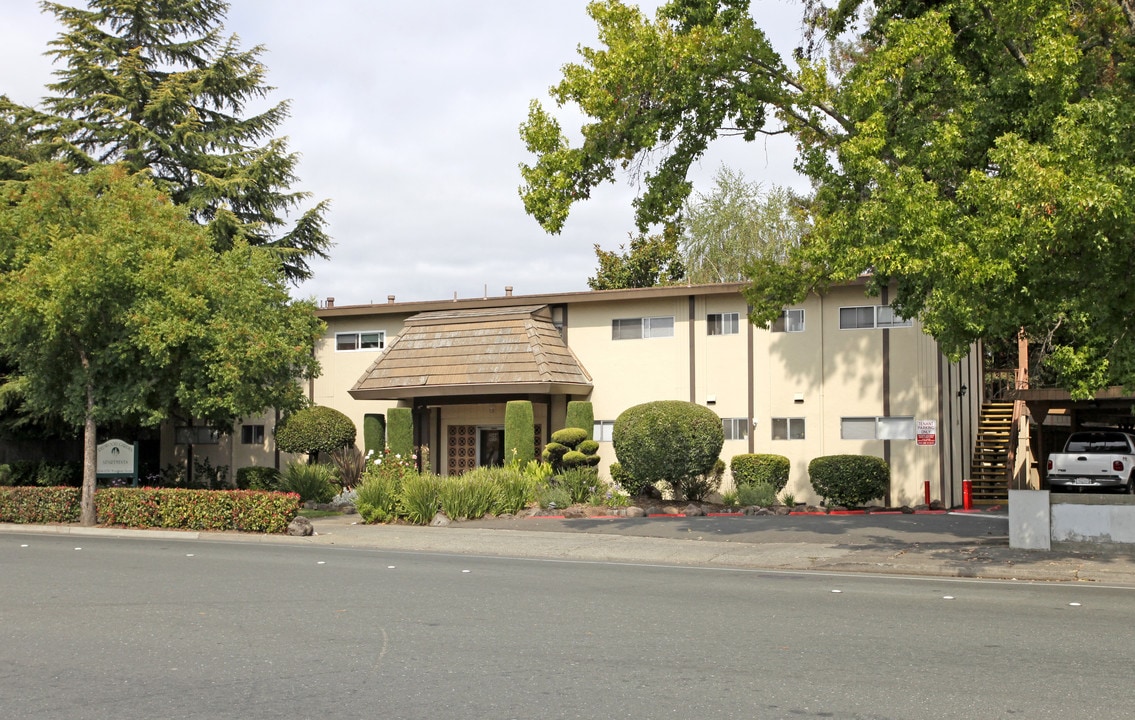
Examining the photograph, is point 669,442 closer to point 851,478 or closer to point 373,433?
point 851,478

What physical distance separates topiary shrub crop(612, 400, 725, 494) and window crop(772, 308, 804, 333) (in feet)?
11.0

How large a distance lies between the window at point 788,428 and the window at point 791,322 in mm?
2331

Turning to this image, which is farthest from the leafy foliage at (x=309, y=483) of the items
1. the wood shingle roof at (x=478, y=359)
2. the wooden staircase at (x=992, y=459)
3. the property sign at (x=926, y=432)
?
the wooden staircase at (x=992, y=459)

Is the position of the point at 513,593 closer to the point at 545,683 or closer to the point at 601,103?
the point at 545,683

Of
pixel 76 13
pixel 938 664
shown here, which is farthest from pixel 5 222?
pixel 938 664

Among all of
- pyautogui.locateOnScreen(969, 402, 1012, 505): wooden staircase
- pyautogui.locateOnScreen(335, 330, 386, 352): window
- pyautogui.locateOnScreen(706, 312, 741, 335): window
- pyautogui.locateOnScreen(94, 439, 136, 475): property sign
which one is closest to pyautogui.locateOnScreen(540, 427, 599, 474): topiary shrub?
pyautogui.locateOnScreen(706, 312, 741, 335): window

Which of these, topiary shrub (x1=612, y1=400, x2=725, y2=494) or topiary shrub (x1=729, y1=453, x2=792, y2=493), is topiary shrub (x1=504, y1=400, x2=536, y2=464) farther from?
topiary shrub (x1=729, y1=453, x2=792, y2=493)

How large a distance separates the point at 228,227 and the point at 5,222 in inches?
515

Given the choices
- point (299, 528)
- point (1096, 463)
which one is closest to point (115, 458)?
point (299, 528)

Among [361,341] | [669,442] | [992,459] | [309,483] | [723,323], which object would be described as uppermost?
[723,323]

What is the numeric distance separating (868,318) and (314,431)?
16170mm

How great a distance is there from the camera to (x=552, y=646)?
8.84 meters

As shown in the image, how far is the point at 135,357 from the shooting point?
932 inches

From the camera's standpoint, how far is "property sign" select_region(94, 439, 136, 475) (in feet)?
84.8
